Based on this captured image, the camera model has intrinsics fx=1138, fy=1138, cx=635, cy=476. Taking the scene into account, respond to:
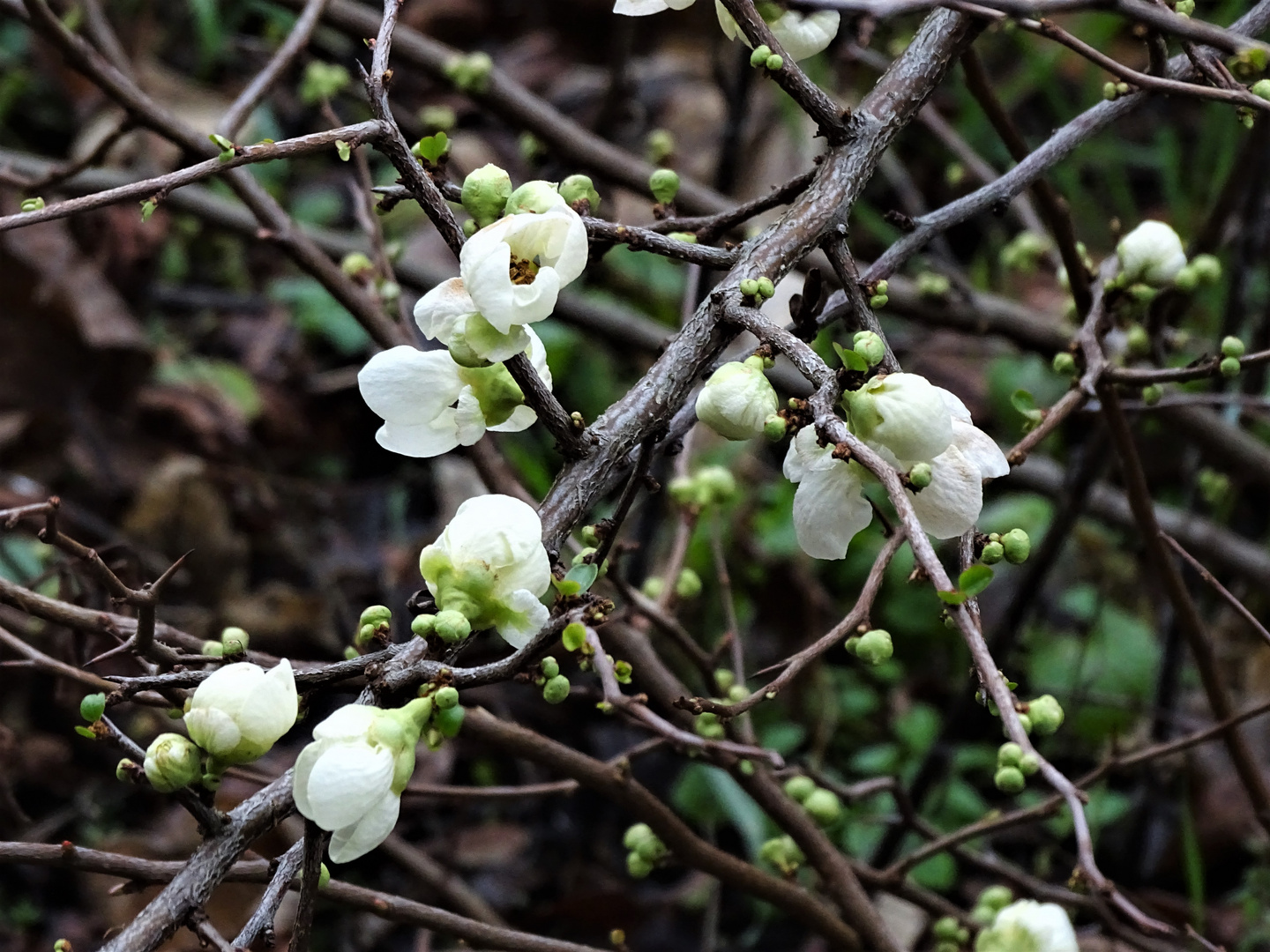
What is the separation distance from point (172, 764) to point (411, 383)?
0.20 metres

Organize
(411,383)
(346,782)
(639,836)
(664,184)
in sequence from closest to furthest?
(346,782), (411,383), (664,184), (639,836)

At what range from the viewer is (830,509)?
0.53 m

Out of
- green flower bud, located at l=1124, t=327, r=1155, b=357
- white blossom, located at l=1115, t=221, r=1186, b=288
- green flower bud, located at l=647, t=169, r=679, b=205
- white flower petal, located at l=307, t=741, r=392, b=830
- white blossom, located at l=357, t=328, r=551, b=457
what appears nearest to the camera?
white flower petal, located at l=307, t=741, r=392, b=830

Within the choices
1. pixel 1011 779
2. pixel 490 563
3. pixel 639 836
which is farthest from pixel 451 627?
pixel 639 836

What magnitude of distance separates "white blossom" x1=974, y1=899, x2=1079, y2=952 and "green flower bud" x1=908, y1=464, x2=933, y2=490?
217mm

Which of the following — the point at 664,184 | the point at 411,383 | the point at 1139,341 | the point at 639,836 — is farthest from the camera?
the point at 1139,341

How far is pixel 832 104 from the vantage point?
647mm

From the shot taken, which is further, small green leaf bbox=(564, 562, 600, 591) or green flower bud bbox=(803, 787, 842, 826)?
green flower bud bbox=(803, 787, 842, 826)

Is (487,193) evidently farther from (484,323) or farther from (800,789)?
(800,789)

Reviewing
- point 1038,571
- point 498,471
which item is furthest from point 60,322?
point 1038,571

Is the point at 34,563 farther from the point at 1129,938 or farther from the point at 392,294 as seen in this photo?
the point at 1129,938

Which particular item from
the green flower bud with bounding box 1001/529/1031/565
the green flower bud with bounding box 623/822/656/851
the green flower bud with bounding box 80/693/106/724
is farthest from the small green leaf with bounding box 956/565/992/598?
the green flower bud with bounding box 623/822/656/851

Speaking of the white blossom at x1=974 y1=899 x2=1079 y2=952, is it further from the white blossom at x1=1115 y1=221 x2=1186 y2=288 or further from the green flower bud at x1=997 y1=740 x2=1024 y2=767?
the white blossom at x1=1115 y1=221 x2=1186 y2=288

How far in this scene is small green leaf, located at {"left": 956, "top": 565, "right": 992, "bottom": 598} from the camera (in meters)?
0.45
